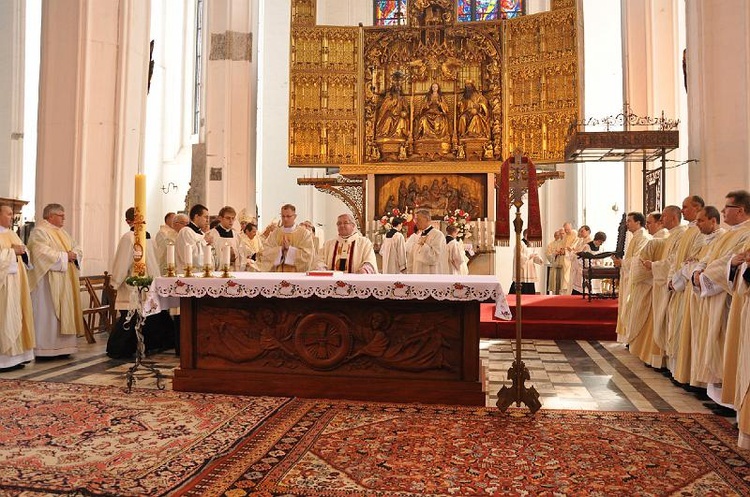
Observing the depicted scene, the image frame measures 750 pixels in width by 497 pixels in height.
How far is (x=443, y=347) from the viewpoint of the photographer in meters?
5.82

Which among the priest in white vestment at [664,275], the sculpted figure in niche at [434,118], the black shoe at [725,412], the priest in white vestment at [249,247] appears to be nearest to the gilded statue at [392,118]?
the sculpted figure in niche at [434,118]

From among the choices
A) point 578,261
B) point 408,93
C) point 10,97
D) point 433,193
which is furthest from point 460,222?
point 10,97

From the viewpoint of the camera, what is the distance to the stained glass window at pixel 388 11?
71.3 ft

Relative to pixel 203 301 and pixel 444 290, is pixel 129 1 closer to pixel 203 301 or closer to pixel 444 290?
pixel 203 301

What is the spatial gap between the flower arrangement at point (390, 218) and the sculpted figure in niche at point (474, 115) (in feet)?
7.18

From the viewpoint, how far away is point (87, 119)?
10305 millimetres

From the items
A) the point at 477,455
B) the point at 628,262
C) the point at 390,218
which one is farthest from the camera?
the point at 390,218

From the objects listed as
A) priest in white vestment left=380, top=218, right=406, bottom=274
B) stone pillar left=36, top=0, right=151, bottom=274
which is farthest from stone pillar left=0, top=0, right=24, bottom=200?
priest in white vestment left=380, top=218, right=406, bottom=274

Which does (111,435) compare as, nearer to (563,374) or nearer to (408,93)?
(563,374)

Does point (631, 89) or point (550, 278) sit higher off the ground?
point (631, 89)

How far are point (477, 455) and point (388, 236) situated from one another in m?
8.57

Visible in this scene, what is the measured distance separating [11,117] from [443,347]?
12.8 m

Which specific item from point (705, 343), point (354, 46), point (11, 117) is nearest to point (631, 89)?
point (354, 46)

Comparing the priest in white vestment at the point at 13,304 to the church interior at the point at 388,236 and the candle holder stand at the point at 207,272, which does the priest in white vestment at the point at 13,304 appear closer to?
the church interior at the point at 388,236
